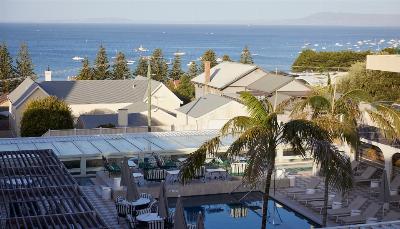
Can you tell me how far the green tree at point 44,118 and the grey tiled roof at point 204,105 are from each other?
24.0 feet

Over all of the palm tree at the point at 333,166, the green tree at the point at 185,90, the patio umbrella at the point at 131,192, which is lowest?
the green tree at the point at 185,90

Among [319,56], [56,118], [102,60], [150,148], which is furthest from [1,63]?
[150,148]

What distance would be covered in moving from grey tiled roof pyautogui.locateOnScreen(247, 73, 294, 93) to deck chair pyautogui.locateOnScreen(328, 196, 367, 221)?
22.8 meters

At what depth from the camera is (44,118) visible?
3638 cm

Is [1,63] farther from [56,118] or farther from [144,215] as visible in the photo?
[144,215]

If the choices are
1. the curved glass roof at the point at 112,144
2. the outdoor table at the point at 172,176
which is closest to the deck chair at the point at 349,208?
the outdoor table at the point at 172,176

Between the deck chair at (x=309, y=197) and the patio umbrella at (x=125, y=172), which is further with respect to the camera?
the deck chair at (x=309, y=197)

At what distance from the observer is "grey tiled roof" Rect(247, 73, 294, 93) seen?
43.3 metres

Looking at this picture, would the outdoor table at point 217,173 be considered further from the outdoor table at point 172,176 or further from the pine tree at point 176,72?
the pine tree at point 176,72

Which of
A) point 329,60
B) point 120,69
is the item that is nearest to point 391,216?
point 120,69

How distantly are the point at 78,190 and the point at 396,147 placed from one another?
12353 millimetres

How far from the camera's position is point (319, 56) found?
2933 inches

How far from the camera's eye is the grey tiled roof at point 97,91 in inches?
1738

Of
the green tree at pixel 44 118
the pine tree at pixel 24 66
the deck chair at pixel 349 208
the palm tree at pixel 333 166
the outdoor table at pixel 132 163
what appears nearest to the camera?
the palm tree at pixel 333 166
